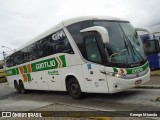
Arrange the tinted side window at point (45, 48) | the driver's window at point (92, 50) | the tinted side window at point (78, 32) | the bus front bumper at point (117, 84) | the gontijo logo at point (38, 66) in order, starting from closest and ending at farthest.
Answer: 1. the bus front bumper at point (117, 84)
2. the driver's window at point (92, 50)
3. the tinted side window at point (78, 32)
4. the tinted side window at point (45, 48)
5. the gontijo logo at point (38, 66)

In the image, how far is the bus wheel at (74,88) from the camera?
12.1m

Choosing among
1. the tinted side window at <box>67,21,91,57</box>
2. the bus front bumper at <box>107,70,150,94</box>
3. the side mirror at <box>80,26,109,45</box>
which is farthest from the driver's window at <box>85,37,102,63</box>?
the bus front bumper at <box>107,70,150,94</box>

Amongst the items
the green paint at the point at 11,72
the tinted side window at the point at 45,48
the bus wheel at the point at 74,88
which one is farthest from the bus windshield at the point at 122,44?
the green paint at the point at 11,72

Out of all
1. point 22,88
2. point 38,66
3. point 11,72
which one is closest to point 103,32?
point 38,66

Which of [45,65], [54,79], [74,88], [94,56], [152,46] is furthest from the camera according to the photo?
[45,65]

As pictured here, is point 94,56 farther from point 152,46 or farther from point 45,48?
point 45,48

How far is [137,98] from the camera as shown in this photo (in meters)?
10.7

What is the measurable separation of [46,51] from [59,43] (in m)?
1.74

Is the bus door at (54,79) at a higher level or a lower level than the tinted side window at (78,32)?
lower

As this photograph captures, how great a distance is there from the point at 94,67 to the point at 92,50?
2.16 feet

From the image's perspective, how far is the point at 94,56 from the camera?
10734 mm

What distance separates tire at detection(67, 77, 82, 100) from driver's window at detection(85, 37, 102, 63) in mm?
1633

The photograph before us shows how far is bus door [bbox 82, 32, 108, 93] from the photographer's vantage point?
10.5 m

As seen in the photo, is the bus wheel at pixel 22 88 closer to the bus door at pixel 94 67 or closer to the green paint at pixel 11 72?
the green paint at pixel 11 72
